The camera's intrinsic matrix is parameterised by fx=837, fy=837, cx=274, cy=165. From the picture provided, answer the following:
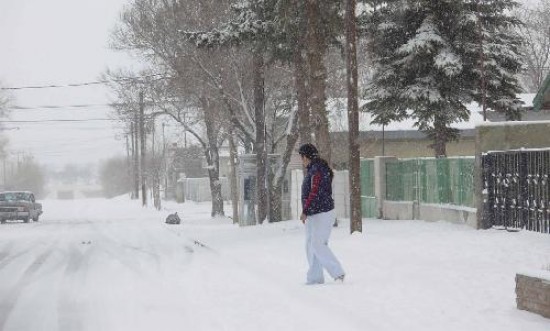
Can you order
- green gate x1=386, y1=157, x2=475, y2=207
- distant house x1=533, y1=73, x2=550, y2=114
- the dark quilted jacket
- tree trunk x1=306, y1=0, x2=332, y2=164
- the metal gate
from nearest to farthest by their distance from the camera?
A: the dark quilted jacket, the metal gate, green gate x1=386, y1=157, x2=475, y2=207, distant house x1=533, y1=73, x2=550, y2=114, tree trunk x1=306, y1=0, x2=332, y2=164

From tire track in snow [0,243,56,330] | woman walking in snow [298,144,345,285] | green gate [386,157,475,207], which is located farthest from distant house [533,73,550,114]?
tire track in snow [0,243,56,330]

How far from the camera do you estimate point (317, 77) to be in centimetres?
1956

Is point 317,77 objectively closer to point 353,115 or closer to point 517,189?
point 353,115

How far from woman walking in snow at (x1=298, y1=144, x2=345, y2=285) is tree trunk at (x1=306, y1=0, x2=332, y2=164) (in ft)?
28.8

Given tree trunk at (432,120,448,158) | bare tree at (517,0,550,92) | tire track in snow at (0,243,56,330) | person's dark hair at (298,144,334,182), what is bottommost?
tire track in snow at (0,243,56,330)

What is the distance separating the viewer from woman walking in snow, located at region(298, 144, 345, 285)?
1066 cm

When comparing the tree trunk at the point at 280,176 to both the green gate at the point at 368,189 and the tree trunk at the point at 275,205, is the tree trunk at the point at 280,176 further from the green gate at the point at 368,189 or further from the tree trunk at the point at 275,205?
the green gate at the point at 368,189

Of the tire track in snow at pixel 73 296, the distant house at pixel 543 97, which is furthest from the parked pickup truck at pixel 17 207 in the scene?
the distant house at pixel 543 97

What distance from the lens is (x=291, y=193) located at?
30578 mm

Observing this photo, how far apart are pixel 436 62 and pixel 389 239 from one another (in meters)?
10.1

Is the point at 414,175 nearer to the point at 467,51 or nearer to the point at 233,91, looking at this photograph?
the point at 467,51

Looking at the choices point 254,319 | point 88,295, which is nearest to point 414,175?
point 88,295

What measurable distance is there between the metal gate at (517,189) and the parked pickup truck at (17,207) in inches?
1064

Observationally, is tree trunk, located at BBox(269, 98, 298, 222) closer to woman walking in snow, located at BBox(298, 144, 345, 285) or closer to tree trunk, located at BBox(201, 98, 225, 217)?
tree trunk, located at BBox(201, 98, 225, 217)
